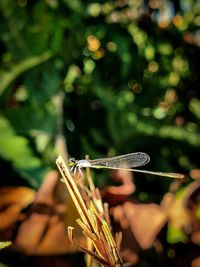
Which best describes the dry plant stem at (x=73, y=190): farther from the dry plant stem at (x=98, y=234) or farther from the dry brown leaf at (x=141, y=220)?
the dry brown leaf at (x=141, y=220)

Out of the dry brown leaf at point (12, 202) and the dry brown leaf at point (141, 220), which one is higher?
the dry brown leaf at point (12, 202)

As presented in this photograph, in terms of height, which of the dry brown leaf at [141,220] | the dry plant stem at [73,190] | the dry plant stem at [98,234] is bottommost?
the dry brown leaf at [141,220]

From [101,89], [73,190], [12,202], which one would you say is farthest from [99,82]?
[73,190]

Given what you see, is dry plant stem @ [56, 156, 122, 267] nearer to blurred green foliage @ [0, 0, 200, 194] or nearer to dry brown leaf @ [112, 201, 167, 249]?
dry brown leaf @ [112, 201, 167, 249]

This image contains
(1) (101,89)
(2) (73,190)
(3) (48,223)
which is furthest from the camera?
(1) (101,89)

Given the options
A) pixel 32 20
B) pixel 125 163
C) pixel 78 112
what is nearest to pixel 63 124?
pixel 78 112

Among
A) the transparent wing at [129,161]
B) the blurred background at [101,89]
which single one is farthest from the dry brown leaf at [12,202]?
the transparent wing at [129,161]

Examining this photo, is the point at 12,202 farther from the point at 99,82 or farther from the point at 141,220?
the point at 99,82
